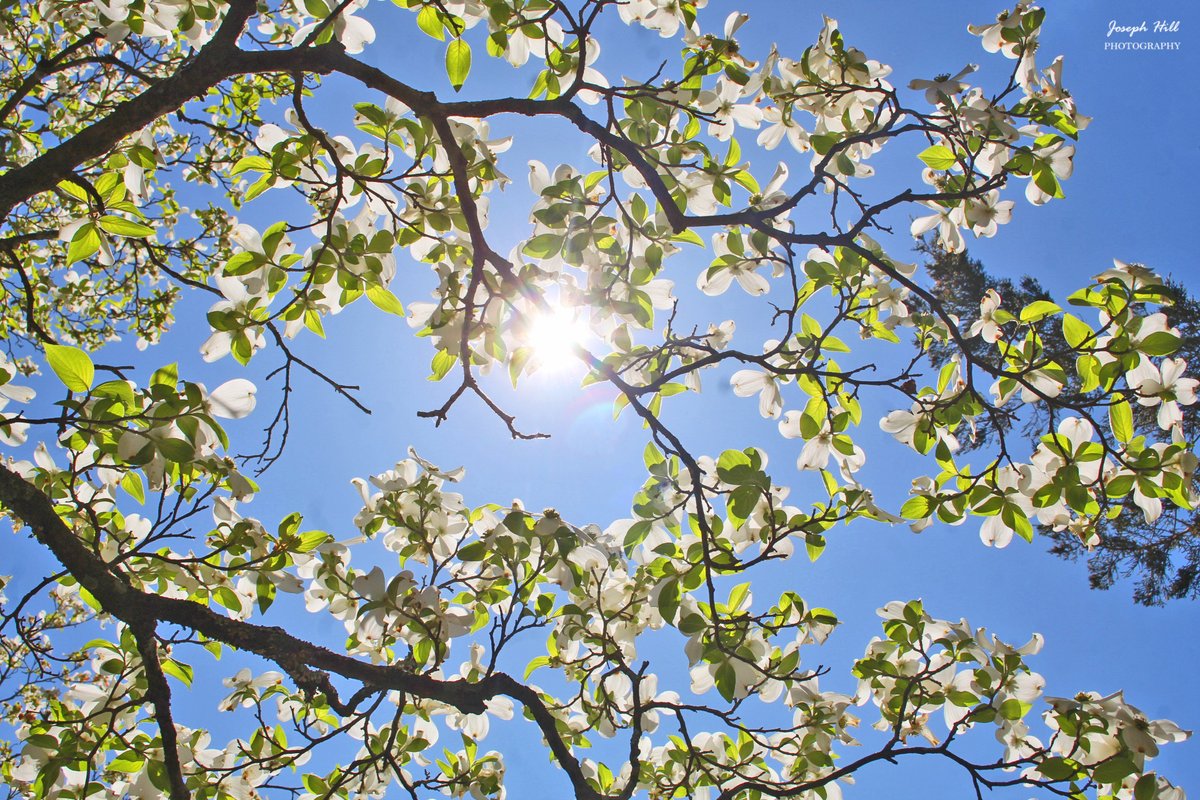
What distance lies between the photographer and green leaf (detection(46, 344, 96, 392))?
1.83m

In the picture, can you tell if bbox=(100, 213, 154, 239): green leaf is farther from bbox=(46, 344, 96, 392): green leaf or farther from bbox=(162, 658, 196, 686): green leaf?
bbox=(162, 658, 196, 686): green leaf

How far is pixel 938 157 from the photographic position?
2.71 m

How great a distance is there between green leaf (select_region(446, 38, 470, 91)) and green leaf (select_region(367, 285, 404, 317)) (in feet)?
2.71

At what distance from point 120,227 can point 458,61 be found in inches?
50.0

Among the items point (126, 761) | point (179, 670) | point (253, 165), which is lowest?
point (126, 761)

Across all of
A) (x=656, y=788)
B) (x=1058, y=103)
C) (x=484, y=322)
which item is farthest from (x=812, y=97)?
(x=656, y=788)

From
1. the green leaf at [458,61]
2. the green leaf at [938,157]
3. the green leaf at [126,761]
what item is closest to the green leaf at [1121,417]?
the green leaf at [938,157]

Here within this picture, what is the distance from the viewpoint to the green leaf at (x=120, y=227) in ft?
7.09

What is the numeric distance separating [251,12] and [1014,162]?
109 inches

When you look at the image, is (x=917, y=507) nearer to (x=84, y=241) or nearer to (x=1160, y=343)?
(x=1160, y=343)

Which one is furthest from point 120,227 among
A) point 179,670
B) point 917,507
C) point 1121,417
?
point 1121,417

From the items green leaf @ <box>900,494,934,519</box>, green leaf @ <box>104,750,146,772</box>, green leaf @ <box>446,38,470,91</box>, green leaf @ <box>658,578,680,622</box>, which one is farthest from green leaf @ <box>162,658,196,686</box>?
green leaf @ <box>900,494,934,519</box>

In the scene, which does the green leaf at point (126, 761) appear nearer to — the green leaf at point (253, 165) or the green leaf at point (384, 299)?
the green leaf at point (384, 299)

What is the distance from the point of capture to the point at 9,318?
5480 mm
